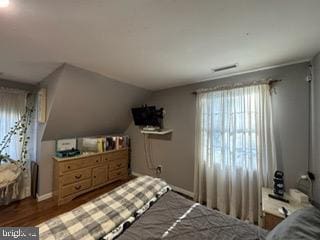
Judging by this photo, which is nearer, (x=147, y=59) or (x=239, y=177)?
(x=147, y=59)

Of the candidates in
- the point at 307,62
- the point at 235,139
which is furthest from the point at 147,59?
the point at 307,62

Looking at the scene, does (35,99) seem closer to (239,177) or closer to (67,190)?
(67,190)

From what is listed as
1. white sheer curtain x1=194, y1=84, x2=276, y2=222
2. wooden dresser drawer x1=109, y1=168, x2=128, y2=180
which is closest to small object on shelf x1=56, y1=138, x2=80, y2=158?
wooden dresser drawer x1=109, y1=168, x2=128, y2=180

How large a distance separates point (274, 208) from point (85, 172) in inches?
118

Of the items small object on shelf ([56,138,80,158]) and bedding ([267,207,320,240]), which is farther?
small object on shelf ([56,138,80,158])

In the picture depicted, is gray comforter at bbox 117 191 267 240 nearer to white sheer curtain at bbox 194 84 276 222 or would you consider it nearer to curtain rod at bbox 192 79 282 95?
white sheer curtain at bbox 194 84 276 222

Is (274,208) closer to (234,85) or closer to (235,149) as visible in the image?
(235,149)

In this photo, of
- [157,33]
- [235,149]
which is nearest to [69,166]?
[157,33]

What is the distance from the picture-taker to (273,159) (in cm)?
215

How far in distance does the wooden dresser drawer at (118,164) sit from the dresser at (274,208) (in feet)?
9.49

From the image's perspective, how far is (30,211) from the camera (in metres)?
2.50

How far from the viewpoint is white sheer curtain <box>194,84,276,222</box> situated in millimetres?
2219

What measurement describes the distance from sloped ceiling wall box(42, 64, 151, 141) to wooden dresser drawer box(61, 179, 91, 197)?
930mm

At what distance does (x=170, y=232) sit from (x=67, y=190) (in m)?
2.39
